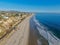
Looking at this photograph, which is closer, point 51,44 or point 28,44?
point 28,44

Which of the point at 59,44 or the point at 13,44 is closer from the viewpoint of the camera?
the point at 13,44

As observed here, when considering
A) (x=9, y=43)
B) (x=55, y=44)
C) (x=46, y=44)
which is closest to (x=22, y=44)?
(x=9, y=43)

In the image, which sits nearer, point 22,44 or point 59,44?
point 22,44

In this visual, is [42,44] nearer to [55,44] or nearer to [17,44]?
[55,44]

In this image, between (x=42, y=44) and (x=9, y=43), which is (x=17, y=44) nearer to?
(x=9, y=43)

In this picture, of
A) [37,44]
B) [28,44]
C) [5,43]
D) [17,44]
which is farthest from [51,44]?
[5,43]

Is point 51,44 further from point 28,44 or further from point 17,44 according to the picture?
point 17,44

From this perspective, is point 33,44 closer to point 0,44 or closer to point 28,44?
point 28,44

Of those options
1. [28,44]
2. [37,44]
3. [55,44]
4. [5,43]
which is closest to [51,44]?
[55,44]
